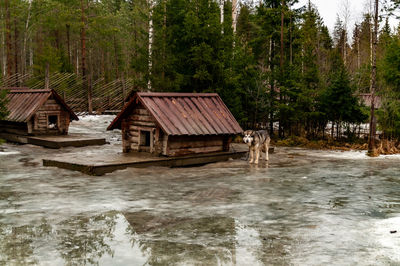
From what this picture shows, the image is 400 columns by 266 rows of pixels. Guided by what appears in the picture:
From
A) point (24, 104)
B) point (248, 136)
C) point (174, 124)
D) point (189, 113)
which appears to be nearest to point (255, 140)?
point (248, 136)

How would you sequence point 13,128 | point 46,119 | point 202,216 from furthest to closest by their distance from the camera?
point 13,128
point 46,119
point 202,216

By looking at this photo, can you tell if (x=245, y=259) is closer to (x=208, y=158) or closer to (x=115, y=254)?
(x=115, y=254)

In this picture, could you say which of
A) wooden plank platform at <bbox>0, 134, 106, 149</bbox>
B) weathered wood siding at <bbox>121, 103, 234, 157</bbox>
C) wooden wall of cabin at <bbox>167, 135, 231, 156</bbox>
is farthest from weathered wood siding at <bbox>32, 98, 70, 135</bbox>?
wooden wall of cabin at <bbox>167, 135, 231, 156</bbox>

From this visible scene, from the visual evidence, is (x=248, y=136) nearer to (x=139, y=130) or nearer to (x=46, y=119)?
(x=139, y=130)

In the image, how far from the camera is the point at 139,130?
59.7 feet

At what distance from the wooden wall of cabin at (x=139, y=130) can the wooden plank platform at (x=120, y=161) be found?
59cm

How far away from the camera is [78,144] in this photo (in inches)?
902

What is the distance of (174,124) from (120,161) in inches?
100

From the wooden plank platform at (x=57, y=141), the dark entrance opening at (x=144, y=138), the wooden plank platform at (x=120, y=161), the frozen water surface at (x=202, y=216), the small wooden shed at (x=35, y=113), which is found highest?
the small wooden shed at (x=35, y=113)

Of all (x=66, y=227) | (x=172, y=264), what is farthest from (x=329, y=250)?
(x=66, y=227)

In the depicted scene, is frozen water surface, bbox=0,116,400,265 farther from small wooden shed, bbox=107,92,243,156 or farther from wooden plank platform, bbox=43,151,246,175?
small wooden shed, bbox=107,92,243,156

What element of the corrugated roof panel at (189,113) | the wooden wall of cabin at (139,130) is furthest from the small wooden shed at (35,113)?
the corrugated roof panel at (189,113)

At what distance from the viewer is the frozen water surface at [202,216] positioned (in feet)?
23.7

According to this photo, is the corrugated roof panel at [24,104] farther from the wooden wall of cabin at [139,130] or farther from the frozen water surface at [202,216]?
the frozen water surface at [202,216]
